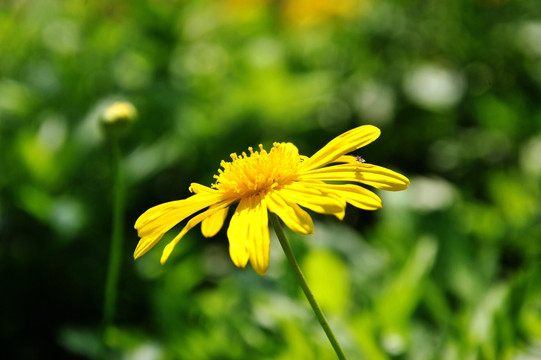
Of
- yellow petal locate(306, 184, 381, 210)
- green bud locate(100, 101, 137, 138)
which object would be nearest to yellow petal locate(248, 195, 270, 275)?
yellow petal locate(306, 184, 381, 210)

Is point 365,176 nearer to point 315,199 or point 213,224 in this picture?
point 315,199

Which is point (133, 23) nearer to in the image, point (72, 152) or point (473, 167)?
point (72, 152)

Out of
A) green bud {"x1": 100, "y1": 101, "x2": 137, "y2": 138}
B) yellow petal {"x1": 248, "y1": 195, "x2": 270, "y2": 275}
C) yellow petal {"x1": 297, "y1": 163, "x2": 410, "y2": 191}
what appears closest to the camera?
yellow petal {"x1": 248, "y1": 195, "x2": 270, "y2": 275}

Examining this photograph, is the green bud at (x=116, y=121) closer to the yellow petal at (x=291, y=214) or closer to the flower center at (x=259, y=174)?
the flower center at (x=259, y=174)

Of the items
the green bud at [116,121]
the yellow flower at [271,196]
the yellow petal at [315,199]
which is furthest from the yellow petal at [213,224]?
the green bud at [116,121]

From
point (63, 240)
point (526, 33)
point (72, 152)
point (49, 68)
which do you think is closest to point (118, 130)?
point (63, 240)

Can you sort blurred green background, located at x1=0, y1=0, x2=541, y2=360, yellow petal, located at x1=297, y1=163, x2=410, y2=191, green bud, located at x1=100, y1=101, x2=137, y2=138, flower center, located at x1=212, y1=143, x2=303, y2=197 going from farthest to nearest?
blurred green background, located at x1=0, y1=0, x2=541, y2=360 → green bud, located at x1=100, y1=101, x2=137, y2=138 → flower center, located at x1=212, y1=143, x2=303, y2=197 → yellow petal, located at x1=297, y1=163, x2=410, y2=191

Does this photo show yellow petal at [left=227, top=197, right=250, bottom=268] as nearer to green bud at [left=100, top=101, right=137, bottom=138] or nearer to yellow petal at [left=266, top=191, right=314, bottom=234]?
yellow petal at [left=266, top=191, right=314, bottom=234]

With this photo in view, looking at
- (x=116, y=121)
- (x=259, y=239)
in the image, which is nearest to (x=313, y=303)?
(x=259, y=239)
